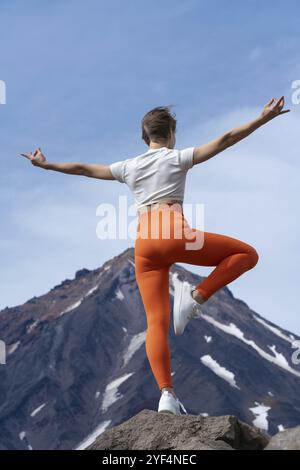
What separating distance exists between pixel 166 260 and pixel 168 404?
1.34 m

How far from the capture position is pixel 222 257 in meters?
7.57

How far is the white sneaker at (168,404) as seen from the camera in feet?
24.8

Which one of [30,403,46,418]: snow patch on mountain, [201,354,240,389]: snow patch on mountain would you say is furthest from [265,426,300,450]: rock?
[201,354,240,389]: snow patch on mountain

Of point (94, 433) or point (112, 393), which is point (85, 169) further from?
point (112, 393)

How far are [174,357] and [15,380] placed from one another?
37.8 meters

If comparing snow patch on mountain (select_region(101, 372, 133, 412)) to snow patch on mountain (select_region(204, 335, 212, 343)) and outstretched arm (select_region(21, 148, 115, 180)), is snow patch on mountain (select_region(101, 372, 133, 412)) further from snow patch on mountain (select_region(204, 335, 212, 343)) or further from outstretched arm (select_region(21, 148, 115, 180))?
outstretched arm (select_region(21, 148, 115, 180))

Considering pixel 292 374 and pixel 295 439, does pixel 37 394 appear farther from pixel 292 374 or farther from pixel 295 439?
pixel 295 439

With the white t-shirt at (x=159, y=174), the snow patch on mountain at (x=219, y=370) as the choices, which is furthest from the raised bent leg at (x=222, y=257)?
the snow patch on mountain at (x=219, y=370)

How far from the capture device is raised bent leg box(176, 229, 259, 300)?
749 centimetres

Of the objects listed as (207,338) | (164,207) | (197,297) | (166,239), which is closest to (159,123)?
(164,207)

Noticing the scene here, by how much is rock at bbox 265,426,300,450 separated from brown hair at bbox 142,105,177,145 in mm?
3109

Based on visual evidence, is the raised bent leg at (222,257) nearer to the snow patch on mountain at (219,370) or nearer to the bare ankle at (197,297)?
the bare ankle at (197,297)

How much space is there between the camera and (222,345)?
195 m
